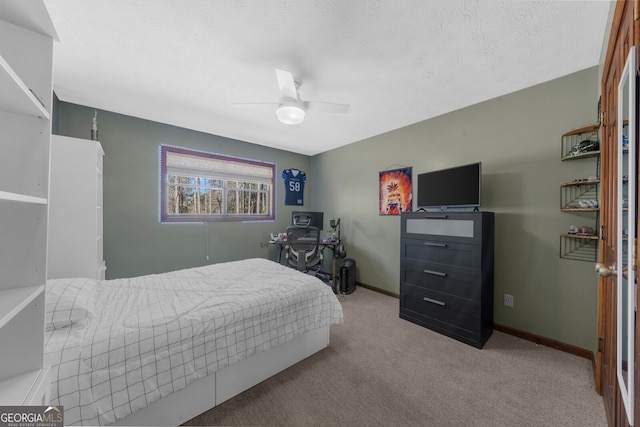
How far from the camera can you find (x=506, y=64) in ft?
6.59

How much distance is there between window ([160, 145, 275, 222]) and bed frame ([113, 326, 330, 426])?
2.65 m

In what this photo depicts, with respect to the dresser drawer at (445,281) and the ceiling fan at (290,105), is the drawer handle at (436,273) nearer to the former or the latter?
the dresser drawer at (445,281)

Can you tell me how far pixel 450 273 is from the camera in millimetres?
2445

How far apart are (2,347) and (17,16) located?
3.87 ft

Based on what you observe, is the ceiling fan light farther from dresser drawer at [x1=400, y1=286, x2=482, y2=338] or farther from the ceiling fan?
dresser drawer at [x1=400, y1=286, x2=482, y2=338]

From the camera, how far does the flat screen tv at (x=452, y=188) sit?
2.48 m

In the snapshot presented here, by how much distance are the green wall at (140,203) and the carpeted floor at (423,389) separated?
2527 mm

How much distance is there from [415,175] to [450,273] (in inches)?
58.0

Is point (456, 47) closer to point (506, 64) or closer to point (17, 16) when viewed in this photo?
point (506, 64)

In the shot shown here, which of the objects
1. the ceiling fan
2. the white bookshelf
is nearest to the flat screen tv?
the ceiling fan

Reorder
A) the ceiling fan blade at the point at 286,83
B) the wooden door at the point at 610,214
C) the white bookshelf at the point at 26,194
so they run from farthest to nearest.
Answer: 1. the ceiling fan blade at the point at 286,83
2. the wooden door at the point at 610,214
3. the white bookshelf at the point at 26,194

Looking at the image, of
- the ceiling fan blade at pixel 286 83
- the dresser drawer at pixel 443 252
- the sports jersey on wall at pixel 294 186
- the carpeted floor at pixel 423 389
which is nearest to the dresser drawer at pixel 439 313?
the carpeted floor at pixel 423 389

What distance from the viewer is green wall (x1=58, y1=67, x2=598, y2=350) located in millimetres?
2182

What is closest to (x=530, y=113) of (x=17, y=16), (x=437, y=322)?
(x=437, y=322)
